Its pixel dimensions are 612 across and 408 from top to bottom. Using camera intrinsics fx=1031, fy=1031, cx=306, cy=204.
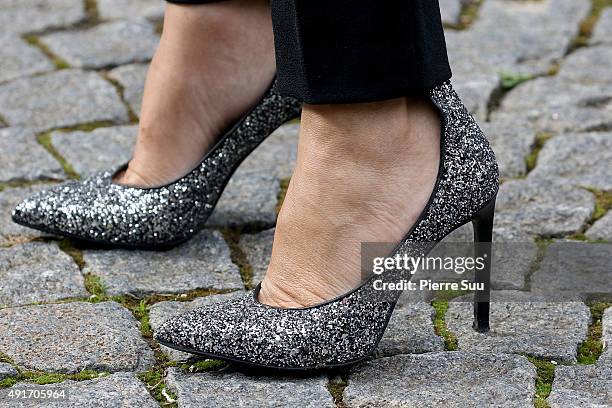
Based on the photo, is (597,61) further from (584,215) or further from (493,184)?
(493,184)

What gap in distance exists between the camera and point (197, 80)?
2.09 m

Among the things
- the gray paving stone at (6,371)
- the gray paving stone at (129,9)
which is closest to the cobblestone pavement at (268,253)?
the gray paving stone at (6,371)

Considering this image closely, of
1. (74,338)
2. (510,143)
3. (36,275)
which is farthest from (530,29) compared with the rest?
(74,338)

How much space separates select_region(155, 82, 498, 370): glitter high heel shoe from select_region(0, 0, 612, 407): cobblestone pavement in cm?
5

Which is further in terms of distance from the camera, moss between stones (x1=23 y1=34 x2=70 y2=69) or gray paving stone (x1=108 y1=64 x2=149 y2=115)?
moss between stones (x1=23 y1=34 x2=70 y2=69)

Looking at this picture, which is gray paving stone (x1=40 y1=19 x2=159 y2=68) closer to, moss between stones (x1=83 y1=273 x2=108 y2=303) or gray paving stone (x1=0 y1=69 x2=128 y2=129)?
gray paving stone (x1=0 y1=69 x2=128 y2=129)

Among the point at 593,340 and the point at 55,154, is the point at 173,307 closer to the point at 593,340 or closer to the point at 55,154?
the point at 593,340

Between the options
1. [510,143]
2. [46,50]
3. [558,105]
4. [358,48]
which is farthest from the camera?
[46,50]

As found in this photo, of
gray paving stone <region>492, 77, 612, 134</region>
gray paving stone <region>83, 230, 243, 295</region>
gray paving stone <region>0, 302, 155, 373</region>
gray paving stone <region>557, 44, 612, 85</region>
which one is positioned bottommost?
gray paving stone <region>83, 230, 243, 295</region>

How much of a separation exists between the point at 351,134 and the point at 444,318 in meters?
0.42

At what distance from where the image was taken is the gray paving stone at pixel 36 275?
190 centimetres

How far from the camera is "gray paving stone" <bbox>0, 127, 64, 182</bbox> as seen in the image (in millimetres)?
2455

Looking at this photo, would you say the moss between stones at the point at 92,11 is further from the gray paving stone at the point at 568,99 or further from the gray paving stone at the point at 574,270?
the gray paving stone at the point at 574,270

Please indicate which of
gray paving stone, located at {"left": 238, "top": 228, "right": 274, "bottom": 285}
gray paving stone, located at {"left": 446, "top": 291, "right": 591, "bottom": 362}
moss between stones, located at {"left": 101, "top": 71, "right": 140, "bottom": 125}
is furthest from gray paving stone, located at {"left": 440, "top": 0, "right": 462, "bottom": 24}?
gray paving stone, located at {"left": 446, "top": 291, "right": 591, "bottom": 362}
